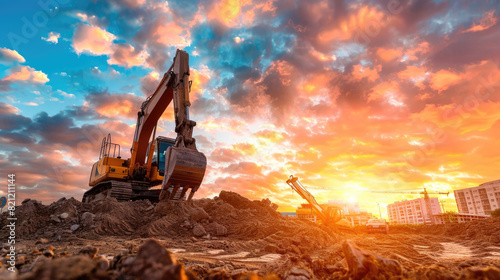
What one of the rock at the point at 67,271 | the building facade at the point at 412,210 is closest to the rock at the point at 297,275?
the rock at the point at 67,271

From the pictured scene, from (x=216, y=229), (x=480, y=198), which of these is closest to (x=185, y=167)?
(x=216, y=229)

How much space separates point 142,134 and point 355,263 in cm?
1364

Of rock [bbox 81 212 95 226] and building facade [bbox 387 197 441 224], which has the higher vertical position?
rock [bbox 81 212 95 226]

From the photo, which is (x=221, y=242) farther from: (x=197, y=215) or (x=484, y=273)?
(x=484, y=273)

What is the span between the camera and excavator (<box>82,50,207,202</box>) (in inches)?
405

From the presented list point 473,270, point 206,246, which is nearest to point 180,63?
point 206,246

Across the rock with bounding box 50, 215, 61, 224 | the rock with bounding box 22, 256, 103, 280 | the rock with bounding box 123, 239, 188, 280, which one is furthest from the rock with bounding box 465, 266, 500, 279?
the rock with bounding box 50, 215, 61, 224

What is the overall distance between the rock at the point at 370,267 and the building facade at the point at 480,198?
86637 millimetres

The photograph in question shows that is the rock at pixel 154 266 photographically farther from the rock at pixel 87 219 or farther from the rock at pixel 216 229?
the rock at pixel 87 219

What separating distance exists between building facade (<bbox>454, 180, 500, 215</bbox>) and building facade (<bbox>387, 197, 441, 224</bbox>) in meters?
14.6

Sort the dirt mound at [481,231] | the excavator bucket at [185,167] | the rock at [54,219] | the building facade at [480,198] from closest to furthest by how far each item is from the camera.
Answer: the excavator bucket at [185,167] → the rock at [54,219] → the dirt mound at [481,231] → the building facade at [480,198]

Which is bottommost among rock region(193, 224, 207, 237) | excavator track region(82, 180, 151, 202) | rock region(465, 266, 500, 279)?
rock region(193, 224, 207, 237)

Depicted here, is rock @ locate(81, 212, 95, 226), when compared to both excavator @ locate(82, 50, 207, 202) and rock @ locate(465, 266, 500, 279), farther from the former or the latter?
rock @ locate(465, 266, 500, 279)

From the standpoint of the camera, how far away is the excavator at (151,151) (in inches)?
405
